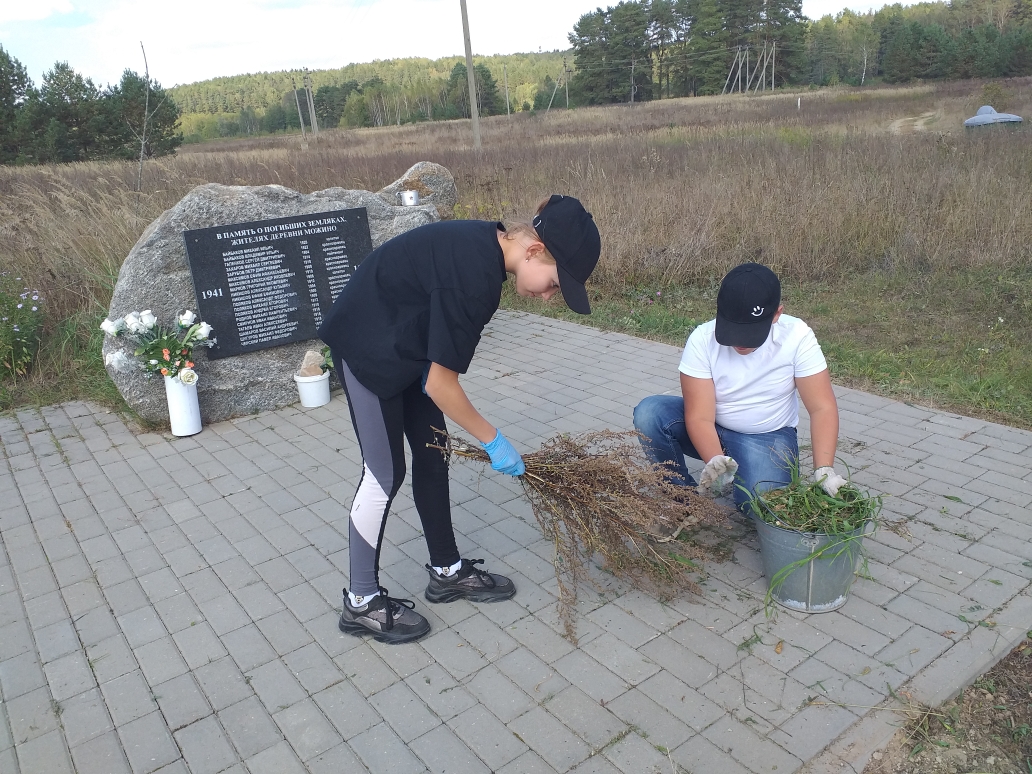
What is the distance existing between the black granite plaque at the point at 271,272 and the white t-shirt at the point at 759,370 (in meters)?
3.35

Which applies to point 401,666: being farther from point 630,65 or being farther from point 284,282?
point 630,65

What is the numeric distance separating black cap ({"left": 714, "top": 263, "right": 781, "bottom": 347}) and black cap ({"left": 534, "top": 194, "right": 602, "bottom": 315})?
2.91ft

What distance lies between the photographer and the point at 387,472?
2738 mm

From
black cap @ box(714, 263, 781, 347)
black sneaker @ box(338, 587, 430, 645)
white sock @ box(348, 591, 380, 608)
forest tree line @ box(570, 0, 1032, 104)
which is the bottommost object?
black sneaker @ box(338, 587, 430, 645)

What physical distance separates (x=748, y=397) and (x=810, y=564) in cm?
78

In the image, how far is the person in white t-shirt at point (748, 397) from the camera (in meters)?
3.01

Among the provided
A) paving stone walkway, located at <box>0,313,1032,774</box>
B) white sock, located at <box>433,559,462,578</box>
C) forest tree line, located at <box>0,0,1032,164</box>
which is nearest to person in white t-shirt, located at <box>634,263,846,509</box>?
paving stone walkway, located at <box>0,313,1032,774</box>

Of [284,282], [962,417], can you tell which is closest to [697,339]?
[962,417]

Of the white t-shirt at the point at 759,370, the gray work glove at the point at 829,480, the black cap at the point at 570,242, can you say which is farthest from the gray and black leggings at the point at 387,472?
the gray work glove at the point at 829,480

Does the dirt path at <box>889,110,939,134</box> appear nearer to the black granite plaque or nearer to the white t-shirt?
the black granite plaque

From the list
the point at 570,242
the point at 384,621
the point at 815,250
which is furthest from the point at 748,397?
the point at 815,250

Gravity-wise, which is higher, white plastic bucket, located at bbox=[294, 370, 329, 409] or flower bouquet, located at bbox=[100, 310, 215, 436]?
flower bouquet, located at bbox=[100, 310, 215, 436]

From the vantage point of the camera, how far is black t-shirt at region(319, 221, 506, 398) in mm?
2346

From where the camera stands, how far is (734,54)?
2179 inches
